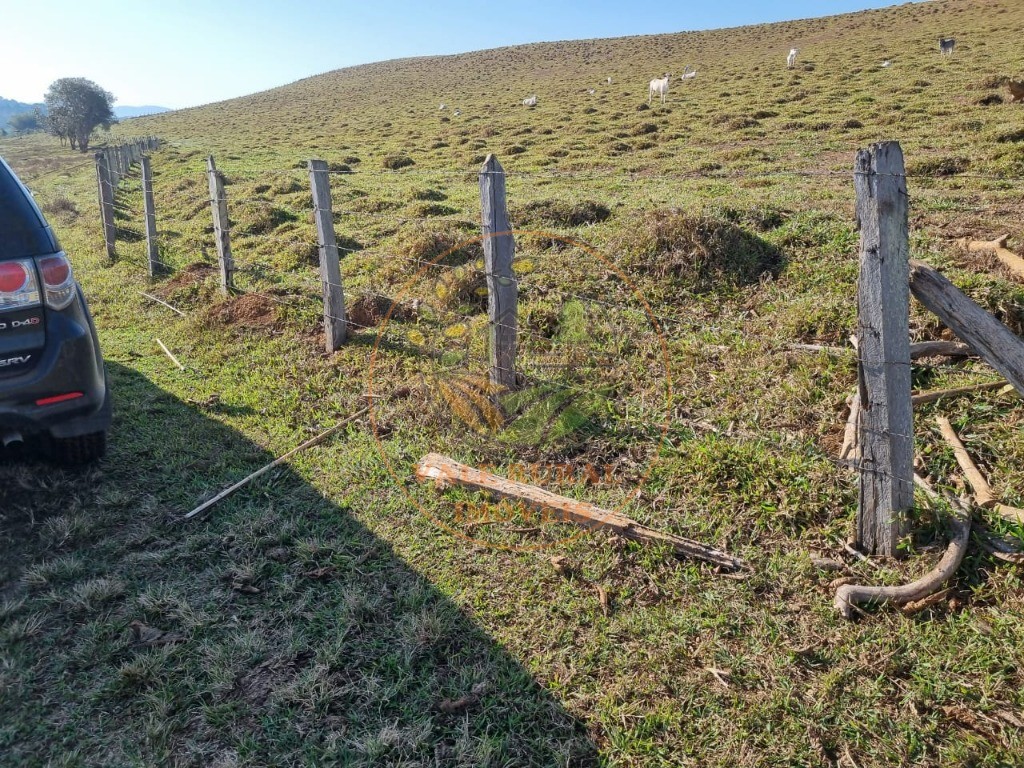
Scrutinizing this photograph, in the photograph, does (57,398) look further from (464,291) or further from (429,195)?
(429,195)

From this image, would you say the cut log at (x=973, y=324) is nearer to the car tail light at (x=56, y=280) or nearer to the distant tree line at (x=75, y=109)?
the car tail light at (x=56, y=280)

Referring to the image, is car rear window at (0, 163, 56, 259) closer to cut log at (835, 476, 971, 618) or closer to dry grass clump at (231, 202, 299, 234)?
cut log at (835, 476, 971, 618)

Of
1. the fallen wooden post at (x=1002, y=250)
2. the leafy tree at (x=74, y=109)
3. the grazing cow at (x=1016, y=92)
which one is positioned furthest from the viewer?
the leafy tree at (x=74, y=109)

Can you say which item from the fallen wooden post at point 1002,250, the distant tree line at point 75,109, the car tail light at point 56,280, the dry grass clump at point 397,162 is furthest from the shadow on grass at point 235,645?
the distant tree line at point 75,109

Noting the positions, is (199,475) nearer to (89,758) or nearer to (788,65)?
(89,758)

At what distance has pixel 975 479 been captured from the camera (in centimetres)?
330

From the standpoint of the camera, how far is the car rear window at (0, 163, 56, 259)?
320 cm

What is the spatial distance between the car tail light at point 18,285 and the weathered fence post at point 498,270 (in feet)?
8.26

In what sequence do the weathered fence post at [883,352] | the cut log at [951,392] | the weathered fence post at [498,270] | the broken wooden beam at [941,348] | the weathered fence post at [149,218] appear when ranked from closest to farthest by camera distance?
the weathered fence post at [883,352]
the cut log at [951,392]
the broken wooden beam at [941,348]
the weathered fence post at [498,270]
the weathered fence post at [149,218]

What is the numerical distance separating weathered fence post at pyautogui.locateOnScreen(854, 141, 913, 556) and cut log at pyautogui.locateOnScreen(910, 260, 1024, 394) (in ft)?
0.56

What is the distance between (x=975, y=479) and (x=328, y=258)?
16.3ft

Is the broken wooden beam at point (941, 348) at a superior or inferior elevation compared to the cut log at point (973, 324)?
inferior

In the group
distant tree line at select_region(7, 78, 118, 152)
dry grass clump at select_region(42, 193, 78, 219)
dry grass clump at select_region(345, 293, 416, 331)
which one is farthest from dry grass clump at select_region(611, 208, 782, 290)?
distant tree line at select_region(7, 78, 118, 152)

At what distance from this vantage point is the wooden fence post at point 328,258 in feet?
18.3
